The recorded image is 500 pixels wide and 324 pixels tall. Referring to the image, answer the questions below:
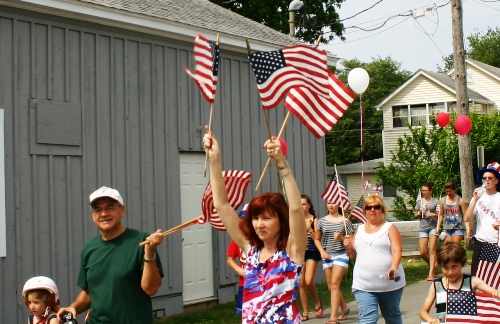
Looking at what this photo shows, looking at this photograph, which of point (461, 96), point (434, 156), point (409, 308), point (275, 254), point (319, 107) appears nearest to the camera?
point (275, 254)

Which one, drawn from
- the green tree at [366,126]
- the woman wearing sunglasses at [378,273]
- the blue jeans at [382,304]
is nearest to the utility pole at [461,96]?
the woman wearing sunglasses at [378,273]

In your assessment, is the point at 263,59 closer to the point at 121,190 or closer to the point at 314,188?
the point at 121,190

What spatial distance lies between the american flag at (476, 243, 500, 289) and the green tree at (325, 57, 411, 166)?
191 ft

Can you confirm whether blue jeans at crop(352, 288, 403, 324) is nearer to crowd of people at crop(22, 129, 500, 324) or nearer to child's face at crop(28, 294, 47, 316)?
crowd of people at crop(22, 129, 500, 324)

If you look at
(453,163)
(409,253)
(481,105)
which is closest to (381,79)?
(481,105)

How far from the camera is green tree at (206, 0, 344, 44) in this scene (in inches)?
1179

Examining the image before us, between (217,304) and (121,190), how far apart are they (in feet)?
9.50

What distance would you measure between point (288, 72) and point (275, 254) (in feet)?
6.64

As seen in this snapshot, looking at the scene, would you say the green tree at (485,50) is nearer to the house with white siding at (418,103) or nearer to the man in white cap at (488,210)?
the house with white siding at (418,103)

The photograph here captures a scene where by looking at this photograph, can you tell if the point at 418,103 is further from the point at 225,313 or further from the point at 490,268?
the point at 490,268

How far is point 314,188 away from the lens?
16.3 metres

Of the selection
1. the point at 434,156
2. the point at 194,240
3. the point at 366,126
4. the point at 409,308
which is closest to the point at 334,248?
the point at 409,308

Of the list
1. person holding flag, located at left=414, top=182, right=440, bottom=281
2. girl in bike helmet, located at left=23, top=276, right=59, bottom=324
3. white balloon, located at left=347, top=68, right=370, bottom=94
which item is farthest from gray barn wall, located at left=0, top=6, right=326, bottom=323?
girl in bike helmet, located at left=23, top=276, right=59, bottom=324

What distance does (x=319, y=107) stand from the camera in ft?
21.9
